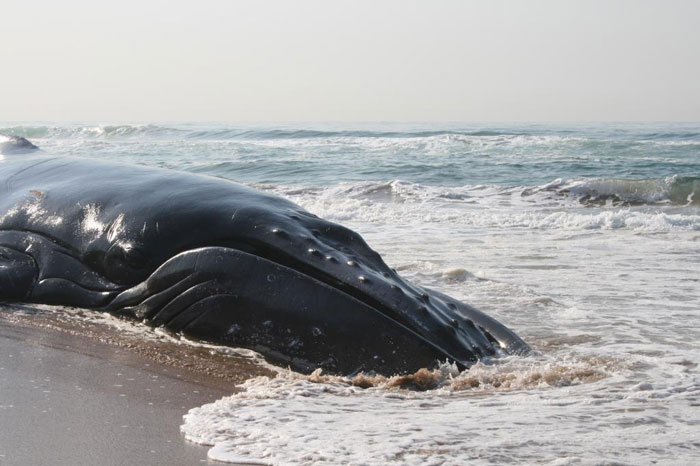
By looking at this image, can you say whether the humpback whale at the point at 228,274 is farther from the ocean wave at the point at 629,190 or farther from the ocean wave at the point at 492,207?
the ocean wave at the point at 629,190

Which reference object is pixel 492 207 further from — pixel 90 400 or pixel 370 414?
pixel 90 400

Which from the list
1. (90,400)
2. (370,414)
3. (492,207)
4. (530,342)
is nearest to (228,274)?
(90,400)

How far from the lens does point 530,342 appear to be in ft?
22.6

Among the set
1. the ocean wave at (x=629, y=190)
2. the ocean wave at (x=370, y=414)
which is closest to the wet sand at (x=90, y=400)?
the ocean wave at (x=370, y=414)

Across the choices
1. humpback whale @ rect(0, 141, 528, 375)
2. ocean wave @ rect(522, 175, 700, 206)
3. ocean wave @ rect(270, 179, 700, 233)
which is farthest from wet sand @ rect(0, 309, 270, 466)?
ocean wave @ rect(522, 175, 700, 206)

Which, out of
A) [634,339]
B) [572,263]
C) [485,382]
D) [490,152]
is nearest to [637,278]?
[572,263]

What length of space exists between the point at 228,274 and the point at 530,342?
244 centimetres

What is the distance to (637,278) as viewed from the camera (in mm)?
10070

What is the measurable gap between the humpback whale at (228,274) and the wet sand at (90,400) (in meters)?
0.43

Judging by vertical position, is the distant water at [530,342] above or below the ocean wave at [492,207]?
above

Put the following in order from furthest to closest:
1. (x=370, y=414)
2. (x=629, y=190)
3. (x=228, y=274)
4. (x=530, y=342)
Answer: (x=629, y=190)
(x=530, y=342)
(x=228, y=274)
(x=370, y=414)

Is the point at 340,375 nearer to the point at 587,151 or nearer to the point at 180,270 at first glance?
the point at 180,270

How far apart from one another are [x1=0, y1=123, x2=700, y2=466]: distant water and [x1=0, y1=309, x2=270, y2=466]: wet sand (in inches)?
8.3

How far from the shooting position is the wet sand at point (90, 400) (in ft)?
13.5
